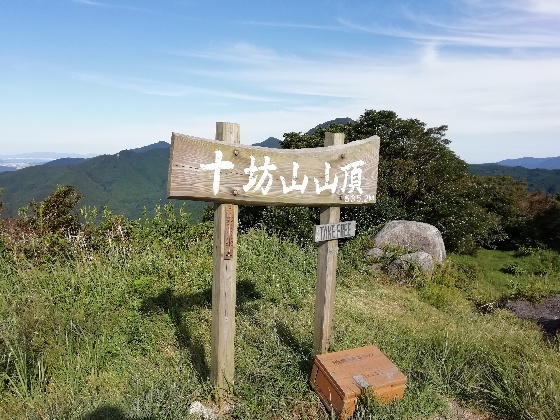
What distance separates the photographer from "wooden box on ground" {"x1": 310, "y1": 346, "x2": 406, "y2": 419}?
11.0 feet

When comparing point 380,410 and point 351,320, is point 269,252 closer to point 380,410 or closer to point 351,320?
point 351,320

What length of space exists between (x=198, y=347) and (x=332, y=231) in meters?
1.96

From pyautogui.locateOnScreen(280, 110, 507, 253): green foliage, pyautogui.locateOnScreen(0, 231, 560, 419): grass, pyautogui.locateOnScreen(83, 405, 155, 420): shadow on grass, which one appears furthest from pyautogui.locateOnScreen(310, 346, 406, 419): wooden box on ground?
pyautogui.locateOnScreen(280, 110, 507, 253): green foliage

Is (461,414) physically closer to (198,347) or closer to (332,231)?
(332,231)

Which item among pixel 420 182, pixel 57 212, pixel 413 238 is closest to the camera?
pixel 57 212

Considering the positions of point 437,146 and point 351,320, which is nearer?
point 351,320

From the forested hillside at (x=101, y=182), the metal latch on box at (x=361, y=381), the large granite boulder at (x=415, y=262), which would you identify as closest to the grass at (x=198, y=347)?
the metal latch on box at (x=361, y=381)

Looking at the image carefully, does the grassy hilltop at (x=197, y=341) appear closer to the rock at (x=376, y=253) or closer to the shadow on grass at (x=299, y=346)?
the shadow on grass at (x=299, y=346)

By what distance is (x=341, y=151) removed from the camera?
3.92 metres

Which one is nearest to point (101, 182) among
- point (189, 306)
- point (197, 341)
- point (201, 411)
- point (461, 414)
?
point (189, 306)

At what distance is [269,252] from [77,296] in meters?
3.96

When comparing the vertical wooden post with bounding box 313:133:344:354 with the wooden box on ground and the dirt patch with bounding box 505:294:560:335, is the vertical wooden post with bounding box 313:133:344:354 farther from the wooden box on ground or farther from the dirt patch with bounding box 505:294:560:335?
the dirt patch with bounding box 505:294:560:335

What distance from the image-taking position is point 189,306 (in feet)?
17.1

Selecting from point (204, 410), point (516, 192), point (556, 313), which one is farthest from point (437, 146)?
point (204, 410)
